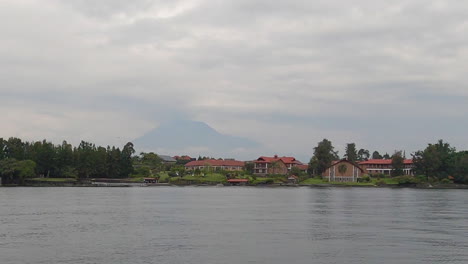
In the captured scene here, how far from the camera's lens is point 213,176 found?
647 ft

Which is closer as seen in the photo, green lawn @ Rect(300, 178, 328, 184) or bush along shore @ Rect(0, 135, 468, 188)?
bush along shore @ Rect(0, 135, 468, 188)

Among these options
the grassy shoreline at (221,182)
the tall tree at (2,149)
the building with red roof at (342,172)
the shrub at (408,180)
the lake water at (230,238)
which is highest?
the tall tree at (2,149)

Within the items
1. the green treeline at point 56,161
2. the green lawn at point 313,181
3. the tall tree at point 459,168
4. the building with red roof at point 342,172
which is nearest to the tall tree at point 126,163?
the green treeline at point 56,161

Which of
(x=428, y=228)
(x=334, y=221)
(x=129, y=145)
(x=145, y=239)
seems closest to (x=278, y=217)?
(x=334, y=221)

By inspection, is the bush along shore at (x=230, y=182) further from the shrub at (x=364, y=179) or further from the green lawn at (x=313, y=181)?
the shrub at (x=364, y=179)

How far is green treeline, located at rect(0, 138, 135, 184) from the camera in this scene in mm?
164000

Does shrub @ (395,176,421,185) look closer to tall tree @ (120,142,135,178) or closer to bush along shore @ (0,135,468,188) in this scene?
bush along shore @ (0,135,468,188)

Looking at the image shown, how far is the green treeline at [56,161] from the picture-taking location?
164000mm

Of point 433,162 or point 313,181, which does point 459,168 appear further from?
point 313,181

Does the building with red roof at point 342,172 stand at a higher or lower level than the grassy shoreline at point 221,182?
higher

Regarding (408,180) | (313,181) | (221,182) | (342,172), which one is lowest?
(221,182)

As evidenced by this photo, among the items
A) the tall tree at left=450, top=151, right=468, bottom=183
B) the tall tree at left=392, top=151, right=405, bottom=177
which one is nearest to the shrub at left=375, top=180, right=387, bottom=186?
the tall tree at left=392, top=151, right=405, bottom=177

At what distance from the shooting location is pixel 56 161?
17362cm

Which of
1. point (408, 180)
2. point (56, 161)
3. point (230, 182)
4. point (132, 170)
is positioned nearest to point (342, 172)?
point (408, 180)
